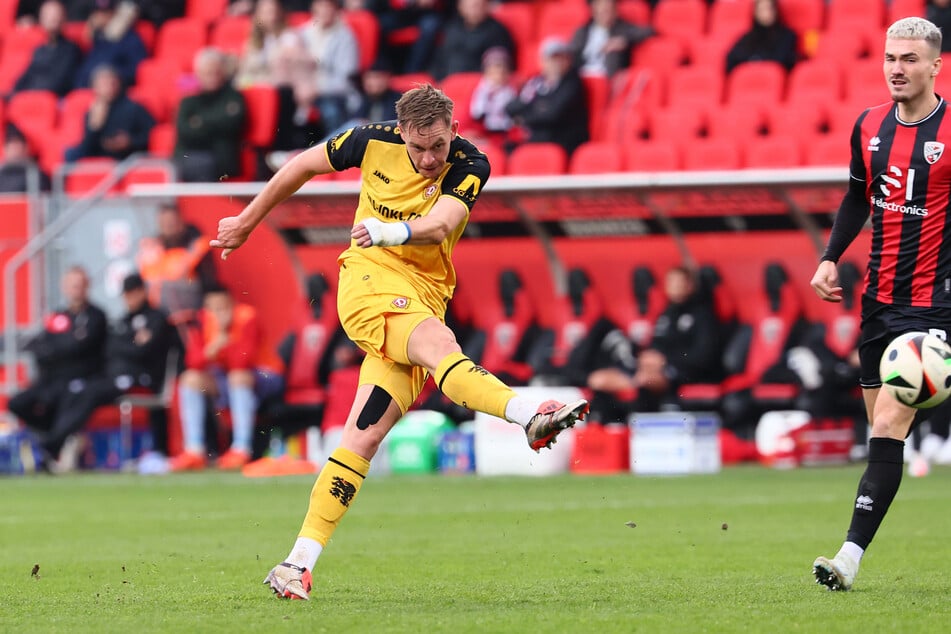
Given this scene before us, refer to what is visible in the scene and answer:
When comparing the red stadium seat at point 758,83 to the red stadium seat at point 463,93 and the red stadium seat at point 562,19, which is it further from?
the red stadium seat at point 463,93

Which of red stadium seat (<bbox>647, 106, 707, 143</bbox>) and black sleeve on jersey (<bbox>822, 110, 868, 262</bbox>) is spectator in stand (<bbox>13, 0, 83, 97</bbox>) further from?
black sleeve on jersey (<bbox>822, 110, 868, 262</bbox>)

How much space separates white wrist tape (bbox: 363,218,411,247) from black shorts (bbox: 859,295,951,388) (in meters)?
1.96

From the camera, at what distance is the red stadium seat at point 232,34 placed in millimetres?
20828

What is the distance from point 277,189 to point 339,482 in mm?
1170

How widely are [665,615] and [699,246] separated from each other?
1113cm

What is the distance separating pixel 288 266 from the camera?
1828cm

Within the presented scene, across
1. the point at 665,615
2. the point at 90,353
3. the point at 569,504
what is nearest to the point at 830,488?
the point at 569,504

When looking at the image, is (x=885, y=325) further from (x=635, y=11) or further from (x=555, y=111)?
(x=635, y=11)

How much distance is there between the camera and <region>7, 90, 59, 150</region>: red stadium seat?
21141mm

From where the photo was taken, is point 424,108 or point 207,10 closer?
point 424,108

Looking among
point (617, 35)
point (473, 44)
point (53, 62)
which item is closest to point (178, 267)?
point (473, 44)

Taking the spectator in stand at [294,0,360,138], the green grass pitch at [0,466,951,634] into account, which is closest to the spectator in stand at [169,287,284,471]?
the spectator in stand at [294,0,360,138]

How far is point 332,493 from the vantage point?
254 inches

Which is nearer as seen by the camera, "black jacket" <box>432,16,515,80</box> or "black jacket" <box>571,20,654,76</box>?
"black jacket" <box>571,20,654,76</box>
